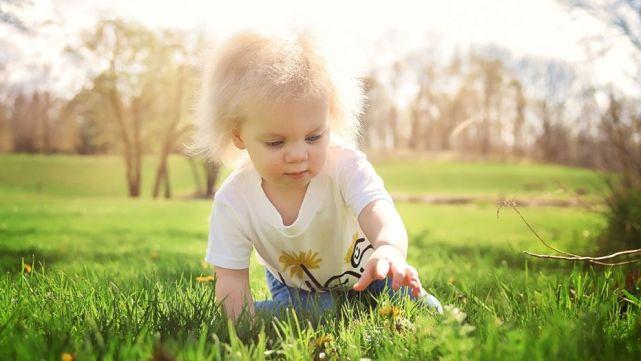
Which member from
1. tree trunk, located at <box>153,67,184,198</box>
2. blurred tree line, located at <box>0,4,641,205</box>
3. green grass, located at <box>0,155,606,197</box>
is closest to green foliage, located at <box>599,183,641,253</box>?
blurred tree line, located at <box>0,4,641,205</box>

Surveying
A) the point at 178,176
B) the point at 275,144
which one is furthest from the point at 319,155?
the point at 178,176

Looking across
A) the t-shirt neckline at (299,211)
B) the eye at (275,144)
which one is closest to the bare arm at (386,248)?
the t-shirt neckline at (299,211)

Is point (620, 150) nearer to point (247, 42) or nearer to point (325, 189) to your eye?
point (325, 189)

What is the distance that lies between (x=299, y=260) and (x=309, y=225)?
0.25 m

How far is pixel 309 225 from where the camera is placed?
2598 millimetres

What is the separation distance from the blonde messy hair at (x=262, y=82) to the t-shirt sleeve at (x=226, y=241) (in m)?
0.30

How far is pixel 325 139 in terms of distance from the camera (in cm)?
229

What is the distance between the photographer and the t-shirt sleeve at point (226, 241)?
245cm

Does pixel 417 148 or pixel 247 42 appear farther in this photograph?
pixel 417 148

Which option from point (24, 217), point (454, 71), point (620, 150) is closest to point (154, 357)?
point (620, 150)

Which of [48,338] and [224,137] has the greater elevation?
[224,137]

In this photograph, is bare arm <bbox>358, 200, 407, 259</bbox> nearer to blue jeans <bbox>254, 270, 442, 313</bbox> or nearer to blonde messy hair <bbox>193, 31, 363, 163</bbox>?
blue jeans <bbox>254, 270, 442, 313</bbox>

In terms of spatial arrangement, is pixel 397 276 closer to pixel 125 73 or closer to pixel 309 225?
pixel 309 225

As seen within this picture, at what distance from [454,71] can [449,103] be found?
3300 mm
